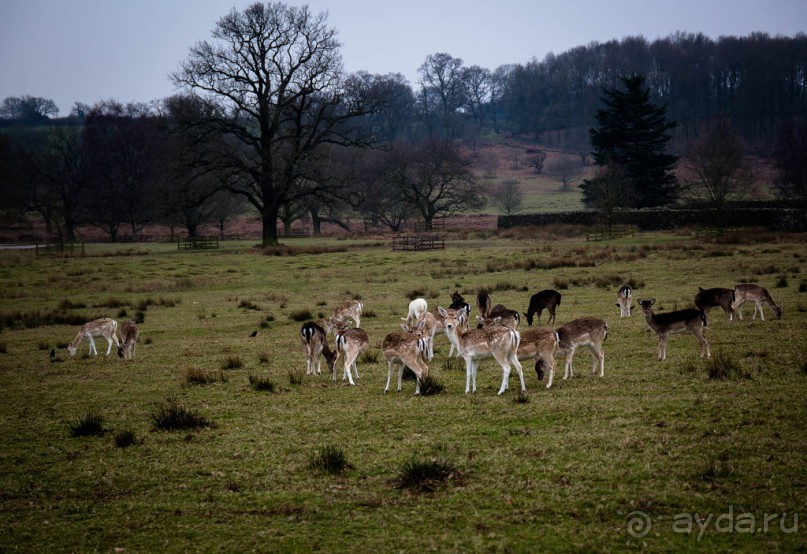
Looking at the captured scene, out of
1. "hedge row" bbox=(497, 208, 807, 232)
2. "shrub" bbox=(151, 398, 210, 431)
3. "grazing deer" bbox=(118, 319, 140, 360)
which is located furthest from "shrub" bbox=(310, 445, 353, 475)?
"hedge row" bbox=(497, 208, 807, 232)

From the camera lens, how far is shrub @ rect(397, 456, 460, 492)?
8094 mm

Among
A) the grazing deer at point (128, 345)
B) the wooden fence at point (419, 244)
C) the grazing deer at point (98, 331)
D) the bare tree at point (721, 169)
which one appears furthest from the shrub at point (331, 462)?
the bare tree at point (721, 169)

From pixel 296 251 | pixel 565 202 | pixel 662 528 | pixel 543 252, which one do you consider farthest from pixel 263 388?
pixel 565 202

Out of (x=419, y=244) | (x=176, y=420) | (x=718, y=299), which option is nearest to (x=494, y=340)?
(x=176, y=420)

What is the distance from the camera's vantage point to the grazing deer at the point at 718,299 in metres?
18.8

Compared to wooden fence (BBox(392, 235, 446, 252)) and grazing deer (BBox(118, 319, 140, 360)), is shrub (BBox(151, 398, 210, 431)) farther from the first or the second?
wooden fence (BBox(392, 235, 446, 252))

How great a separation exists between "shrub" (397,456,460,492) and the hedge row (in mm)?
50467

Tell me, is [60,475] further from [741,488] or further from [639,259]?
[639,259]

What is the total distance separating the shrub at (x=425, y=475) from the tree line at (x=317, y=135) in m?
51.4

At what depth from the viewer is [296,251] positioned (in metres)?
53.8

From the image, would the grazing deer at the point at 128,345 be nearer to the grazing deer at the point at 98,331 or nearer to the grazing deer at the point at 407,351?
the grazing deer at the point at 98,331

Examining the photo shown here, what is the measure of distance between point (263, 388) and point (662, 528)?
8.53 metres

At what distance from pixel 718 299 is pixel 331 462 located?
13.9m

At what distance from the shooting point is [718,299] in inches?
743
